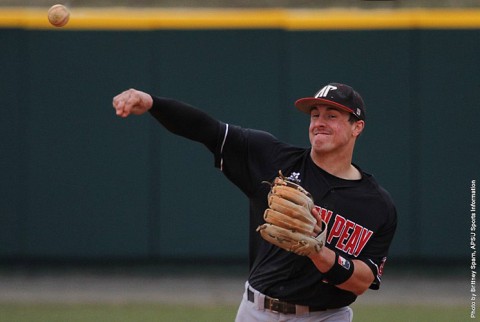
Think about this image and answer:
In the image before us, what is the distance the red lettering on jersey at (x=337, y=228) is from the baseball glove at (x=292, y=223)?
27 centimetres

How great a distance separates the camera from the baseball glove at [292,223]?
13.4 ft

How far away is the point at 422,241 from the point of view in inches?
409

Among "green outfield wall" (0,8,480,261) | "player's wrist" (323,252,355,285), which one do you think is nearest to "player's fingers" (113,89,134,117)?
"player's wrist" (323,252,355,285)

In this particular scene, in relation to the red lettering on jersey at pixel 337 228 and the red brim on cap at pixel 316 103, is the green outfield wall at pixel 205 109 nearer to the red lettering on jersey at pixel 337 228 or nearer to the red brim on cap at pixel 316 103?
the red brim on cap at pixel 316 103

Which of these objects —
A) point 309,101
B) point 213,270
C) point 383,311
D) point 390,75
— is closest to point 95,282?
point 213,270

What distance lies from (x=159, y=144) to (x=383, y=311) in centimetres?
330

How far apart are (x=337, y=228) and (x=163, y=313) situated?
4.06 m

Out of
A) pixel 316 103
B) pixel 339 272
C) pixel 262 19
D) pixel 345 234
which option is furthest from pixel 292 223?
pixel 262 19

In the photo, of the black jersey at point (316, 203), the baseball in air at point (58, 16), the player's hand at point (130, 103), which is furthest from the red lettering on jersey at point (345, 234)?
the baseball in air at point (58, 16)

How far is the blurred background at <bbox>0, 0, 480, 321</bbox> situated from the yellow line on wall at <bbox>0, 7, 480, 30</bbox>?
0.05 ft

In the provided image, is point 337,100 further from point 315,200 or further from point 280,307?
point 280,307

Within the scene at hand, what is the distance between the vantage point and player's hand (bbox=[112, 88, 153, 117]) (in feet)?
13.0

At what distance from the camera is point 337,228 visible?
175 inches

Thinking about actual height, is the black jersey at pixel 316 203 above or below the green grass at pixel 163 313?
above
